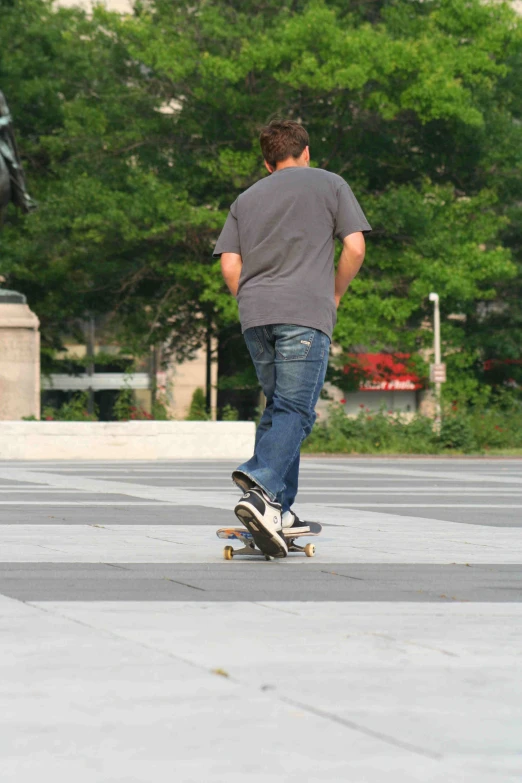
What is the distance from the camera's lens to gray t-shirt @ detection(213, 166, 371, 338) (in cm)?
630

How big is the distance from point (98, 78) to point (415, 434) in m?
13.6

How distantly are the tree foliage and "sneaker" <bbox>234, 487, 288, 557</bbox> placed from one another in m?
28.4

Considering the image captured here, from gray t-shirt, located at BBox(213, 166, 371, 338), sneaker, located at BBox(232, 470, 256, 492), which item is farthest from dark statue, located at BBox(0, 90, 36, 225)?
sneaker, located at BBox(232, 470, 256, 492)

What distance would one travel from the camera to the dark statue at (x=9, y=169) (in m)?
26.3

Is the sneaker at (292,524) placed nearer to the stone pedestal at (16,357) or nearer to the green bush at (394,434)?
the stone pedestal at (16,357)

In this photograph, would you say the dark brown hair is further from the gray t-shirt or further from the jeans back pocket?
the jeans back pocket

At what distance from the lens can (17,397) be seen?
87.6 ft

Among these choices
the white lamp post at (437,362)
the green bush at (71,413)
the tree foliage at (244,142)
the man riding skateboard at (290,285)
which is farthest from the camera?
the white lamp post at (437,362)

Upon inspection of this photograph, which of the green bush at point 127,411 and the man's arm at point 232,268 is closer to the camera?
the man's arm at point 232,268

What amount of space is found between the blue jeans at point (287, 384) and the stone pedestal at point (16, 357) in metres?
20.4

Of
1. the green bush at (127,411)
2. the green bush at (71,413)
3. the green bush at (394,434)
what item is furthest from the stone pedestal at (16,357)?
the green bush at (394,434)
